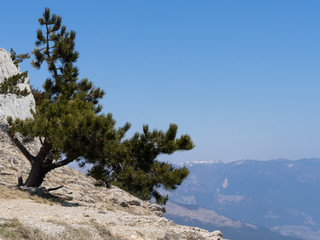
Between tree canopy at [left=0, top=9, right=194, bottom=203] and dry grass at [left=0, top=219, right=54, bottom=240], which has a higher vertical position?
tree canopy at [left=0, top=9, right=194, bottom=203]

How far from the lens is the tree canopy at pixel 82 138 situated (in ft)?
69.5

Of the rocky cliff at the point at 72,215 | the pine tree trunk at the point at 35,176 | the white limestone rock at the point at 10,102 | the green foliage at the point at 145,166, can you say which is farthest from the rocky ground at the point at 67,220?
the white limestone rock at the point at 10,102

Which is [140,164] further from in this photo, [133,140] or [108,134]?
Answer: [108,134]

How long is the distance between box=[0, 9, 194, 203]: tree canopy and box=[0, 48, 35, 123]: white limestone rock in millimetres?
6685

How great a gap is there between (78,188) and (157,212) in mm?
7881

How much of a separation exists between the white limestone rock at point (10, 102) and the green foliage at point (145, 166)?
602 inches

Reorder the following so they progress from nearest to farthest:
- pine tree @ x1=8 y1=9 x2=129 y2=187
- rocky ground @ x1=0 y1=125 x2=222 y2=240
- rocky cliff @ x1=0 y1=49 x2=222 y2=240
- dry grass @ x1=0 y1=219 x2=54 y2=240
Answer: dry grass @ x1=0 y1=219 x2=54 y2=240 → rocky ground @ x1=0 y1=125 x2=222 y2=240 → rocky cliff @ x1=0 y1=49 x2=222 y2=240 → pine tree @ x1=8 y1=9 x2=129 y2=187

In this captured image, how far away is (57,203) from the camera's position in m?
21.9

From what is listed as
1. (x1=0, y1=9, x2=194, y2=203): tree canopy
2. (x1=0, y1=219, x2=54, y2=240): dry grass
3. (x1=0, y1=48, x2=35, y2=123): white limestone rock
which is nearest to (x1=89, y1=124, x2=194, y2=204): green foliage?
(x1=0, y1=9, x2=194, y2=203): tree canopy

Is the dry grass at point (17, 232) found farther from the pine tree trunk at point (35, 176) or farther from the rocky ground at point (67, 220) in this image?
the pine tree trunk at point (35, 176)

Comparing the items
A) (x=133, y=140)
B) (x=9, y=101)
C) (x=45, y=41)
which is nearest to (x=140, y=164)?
(x=133, y=140)

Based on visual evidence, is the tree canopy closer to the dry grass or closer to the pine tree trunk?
the pine tree trunk

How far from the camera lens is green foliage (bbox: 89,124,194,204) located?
2430cm

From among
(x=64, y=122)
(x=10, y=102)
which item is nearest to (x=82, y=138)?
(x=64, y=122)
